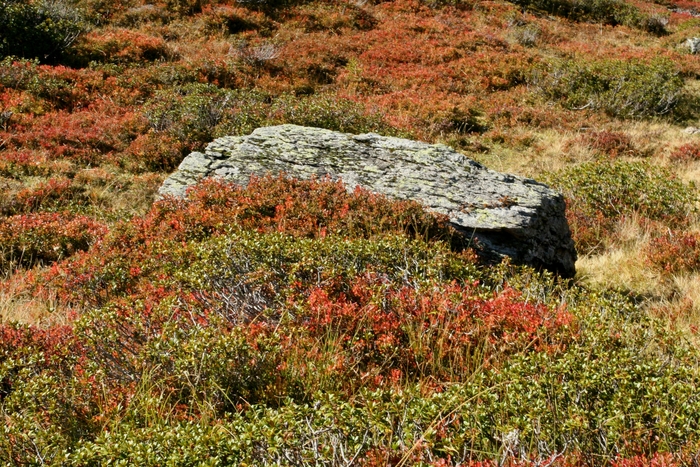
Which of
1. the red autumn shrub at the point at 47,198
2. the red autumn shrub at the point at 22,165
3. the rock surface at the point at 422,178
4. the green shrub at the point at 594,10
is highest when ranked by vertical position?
the green shrub at the point at 594,10

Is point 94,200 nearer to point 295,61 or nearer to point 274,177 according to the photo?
point 274,177

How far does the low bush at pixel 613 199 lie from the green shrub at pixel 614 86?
7.21 metres

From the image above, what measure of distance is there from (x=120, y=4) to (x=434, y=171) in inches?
744

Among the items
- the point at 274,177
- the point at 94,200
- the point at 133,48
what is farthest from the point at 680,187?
the point at 133,48

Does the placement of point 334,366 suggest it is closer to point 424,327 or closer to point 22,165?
point 424,327

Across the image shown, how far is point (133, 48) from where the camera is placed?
56.0ft

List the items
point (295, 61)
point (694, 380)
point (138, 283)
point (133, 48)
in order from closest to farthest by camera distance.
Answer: point (694, 380) < point (138, 283) < point (133, 48) < point (295, 61)

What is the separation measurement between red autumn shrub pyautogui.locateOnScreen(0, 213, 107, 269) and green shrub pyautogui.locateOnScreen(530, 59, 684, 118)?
15091 mm

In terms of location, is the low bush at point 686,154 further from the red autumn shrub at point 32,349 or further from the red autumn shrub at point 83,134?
the red autumn shrub at point 32,349

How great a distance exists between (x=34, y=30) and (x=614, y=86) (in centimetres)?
1885

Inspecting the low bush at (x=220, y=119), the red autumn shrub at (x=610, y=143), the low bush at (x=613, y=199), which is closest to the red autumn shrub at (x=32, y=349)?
the low bush at (x=220, y=119)

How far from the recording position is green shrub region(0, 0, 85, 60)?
15.6m

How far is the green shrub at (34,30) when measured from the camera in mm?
15570

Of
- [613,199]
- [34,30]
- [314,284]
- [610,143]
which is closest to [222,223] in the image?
[314,284]
